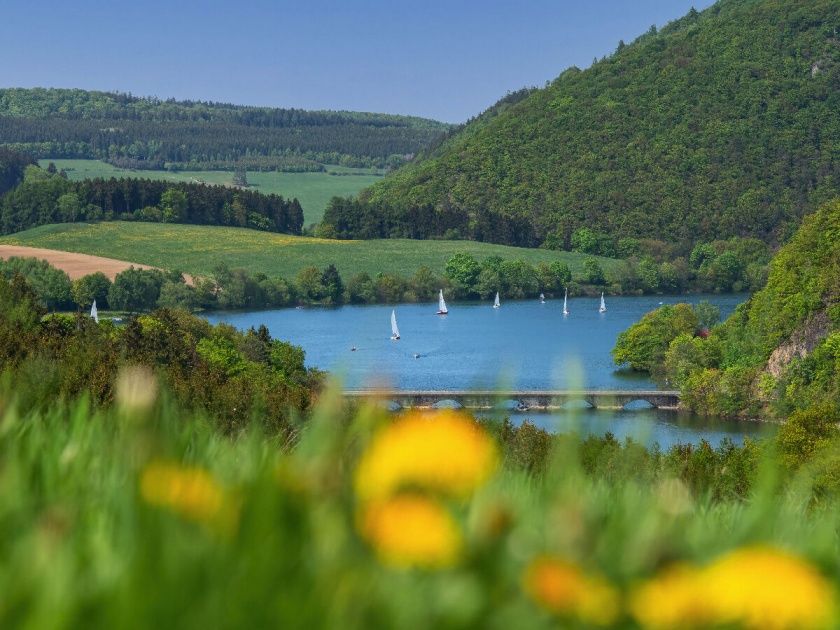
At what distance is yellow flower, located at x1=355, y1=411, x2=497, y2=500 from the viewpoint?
1.49m

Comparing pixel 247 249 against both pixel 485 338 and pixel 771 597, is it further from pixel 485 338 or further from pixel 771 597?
pixel 771 597

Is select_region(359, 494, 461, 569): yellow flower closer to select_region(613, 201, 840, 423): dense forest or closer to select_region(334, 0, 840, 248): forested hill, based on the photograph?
select_region(613, 201, 840, 423): dense forest

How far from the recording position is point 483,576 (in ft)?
4.78

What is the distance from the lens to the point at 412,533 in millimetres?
1406

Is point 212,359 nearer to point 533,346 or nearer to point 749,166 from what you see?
point 533,346

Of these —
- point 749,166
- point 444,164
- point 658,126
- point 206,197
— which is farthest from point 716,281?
point 206,197

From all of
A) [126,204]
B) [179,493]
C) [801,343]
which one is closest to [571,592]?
[179,493]

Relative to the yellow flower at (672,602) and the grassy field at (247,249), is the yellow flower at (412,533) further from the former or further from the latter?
the grassy field at (247,249)

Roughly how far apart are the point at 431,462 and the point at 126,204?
6072 inches

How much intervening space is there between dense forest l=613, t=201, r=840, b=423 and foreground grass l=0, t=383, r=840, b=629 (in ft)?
207

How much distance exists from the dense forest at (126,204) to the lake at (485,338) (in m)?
34.7

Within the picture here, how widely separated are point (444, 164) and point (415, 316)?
59255 mm

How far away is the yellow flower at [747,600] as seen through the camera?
51.5 inches

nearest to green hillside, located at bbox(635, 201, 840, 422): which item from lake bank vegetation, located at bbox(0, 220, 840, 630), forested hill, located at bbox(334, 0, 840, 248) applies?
lake bank vegetation, located at bbox(0, 220, 840, 630)
